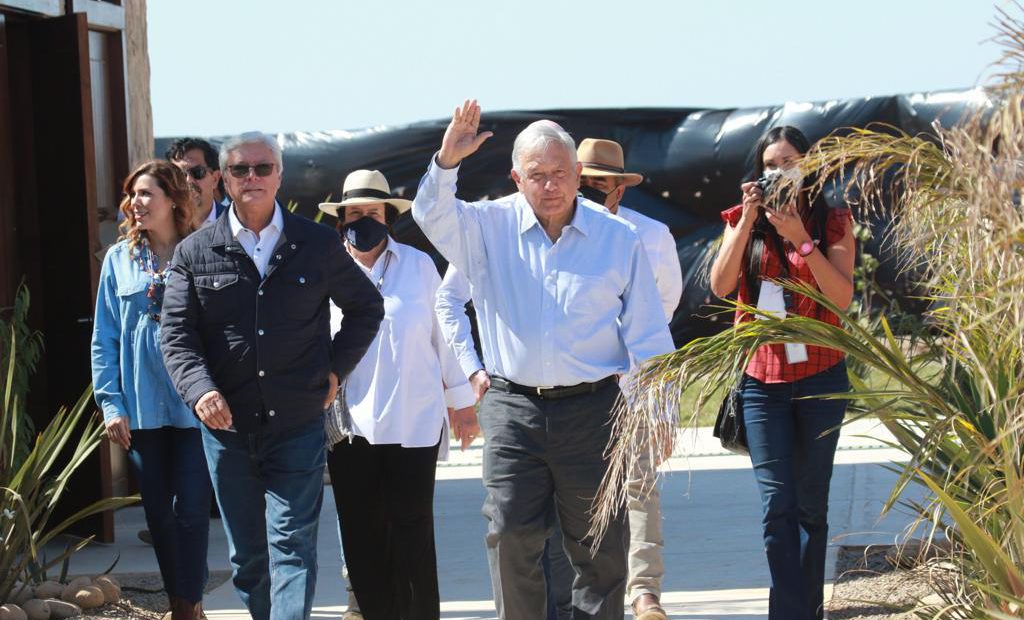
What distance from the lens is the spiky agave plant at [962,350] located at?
3356mm

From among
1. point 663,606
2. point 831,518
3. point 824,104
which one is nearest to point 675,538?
point 831,518

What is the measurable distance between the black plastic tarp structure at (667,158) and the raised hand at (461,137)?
27.9 ft

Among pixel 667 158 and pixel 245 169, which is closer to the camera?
pixel 245 169

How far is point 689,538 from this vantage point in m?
7.40

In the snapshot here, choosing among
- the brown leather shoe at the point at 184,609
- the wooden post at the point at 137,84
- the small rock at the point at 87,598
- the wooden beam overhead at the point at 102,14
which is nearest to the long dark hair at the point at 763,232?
the brown leather shoe at the point at 184,609

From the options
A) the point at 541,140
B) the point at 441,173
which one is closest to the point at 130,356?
the point at 441,173

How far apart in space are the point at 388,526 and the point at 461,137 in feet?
5.10

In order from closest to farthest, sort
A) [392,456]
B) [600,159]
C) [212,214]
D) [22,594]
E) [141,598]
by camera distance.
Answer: [392,456]
[22,594]
[600,159]
[141,598]
[212,214]

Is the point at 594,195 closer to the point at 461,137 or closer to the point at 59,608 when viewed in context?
the point at 461,137

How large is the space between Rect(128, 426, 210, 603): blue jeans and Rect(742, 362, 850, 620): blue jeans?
79.9 inches

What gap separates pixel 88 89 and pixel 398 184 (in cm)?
647

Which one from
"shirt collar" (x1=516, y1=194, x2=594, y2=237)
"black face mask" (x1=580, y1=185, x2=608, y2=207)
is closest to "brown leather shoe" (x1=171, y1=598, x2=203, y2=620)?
"shirt collar" (x1=516, y1=194, x2=594, y2=237)

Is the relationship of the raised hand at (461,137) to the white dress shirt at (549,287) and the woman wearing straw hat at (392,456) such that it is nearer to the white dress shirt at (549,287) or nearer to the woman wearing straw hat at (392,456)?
the white dress shirt at (549,287)

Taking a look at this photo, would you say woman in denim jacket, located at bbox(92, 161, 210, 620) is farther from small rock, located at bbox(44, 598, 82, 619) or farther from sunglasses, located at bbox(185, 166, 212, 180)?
sunglasses, located at bbox(185, 166, 212, 180)
